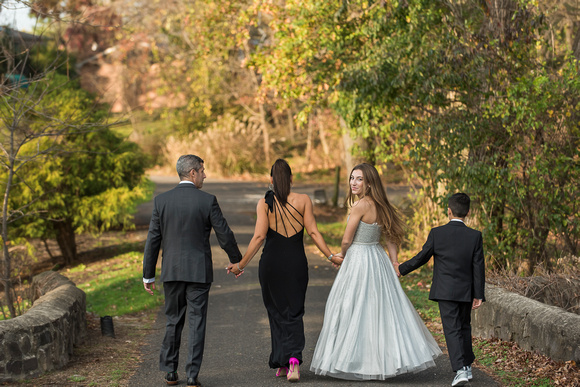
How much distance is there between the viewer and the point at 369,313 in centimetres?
619

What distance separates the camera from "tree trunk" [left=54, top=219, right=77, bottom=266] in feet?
51.2

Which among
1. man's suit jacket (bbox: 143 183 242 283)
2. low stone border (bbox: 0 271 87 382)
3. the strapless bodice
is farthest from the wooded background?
the strapless bodice

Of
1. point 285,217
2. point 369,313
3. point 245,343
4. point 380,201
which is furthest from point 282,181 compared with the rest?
point 245,343

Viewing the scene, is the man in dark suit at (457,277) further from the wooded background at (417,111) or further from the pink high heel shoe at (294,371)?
the wooded background at (417,111)

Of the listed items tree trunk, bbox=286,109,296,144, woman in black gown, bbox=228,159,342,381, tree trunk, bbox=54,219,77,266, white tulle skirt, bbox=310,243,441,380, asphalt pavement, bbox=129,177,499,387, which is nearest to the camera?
white tulle skirt, bbox=310,243,441,380

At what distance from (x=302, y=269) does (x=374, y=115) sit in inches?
227

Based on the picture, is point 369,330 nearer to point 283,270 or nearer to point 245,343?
point 283,270

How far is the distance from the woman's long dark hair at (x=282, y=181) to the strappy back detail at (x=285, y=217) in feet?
0.18

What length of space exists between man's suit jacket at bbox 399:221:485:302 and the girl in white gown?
396mm

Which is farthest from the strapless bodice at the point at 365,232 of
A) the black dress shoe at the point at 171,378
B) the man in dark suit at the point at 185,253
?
the black dress shoe at the point at 171,378

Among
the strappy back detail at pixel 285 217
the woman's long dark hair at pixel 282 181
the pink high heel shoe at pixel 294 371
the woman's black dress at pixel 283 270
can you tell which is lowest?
the pink high heel shoe at pixel 294 371

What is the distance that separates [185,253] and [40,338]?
61.2 inches

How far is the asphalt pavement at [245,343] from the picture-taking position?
6.29 metres

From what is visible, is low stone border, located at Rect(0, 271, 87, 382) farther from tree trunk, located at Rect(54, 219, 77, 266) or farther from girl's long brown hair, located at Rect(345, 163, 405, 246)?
tree trunk, located at Rect(54, 219, 77, 266)
